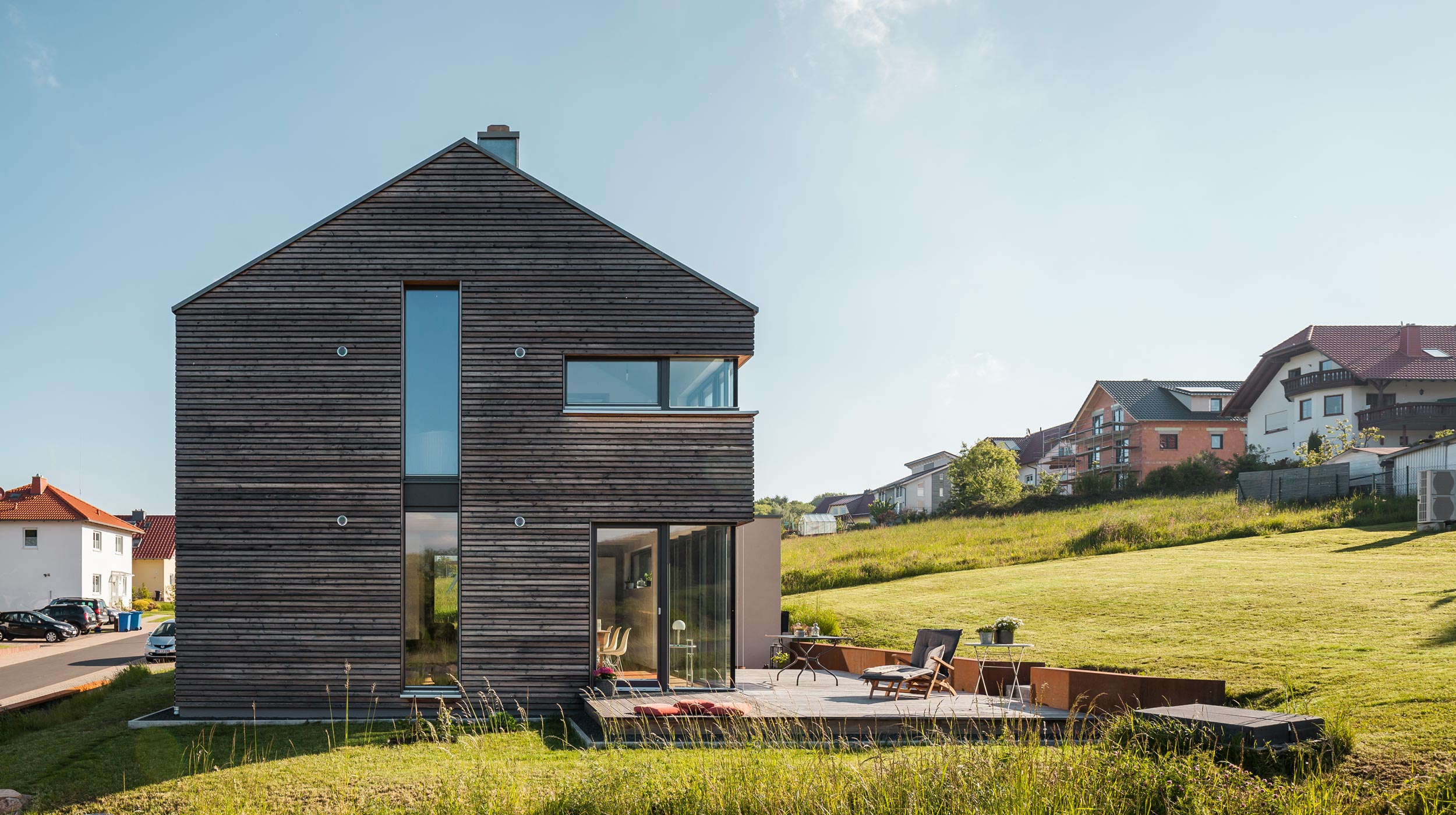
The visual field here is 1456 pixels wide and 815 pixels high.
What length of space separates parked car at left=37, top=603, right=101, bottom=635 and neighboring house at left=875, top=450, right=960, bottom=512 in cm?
4899


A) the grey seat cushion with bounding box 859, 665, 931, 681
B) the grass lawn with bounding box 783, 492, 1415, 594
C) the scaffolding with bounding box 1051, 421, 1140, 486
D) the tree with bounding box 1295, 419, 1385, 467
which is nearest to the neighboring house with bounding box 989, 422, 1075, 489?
the scaffolding with bounding box 1051, 421, 1140, 486

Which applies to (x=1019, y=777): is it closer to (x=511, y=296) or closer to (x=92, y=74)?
(x=511, y=296)

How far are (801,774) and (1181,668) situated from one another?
7.77 meters

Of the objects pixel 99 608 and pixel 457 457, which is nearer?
pixel 457 457

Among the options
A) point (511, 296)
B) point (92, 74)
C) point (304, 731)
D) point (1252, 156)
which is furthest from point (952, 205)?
point (92, 74)

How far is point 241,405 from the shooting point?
12.1 m

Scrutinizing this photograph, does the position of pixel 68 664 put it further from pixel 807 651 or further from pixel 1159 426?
pixel 1159 426

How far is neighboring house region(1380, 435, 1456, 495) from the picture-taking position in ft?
76.8

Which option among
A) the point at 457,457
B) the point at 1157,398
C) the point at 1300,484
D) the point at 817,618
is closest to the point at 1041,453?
the point at 1157,398

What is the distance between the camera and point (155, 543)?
55.2 m

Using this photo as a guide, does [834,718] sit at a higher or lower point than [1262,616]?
lower

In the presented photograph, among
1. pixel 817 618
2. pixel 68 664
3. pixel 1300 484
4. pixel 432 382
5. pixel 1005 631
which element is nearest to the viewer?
pixel 1005 631

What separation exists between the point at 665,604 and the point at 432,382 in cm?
424

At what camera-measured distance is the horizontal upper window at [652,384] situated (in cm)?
1253
